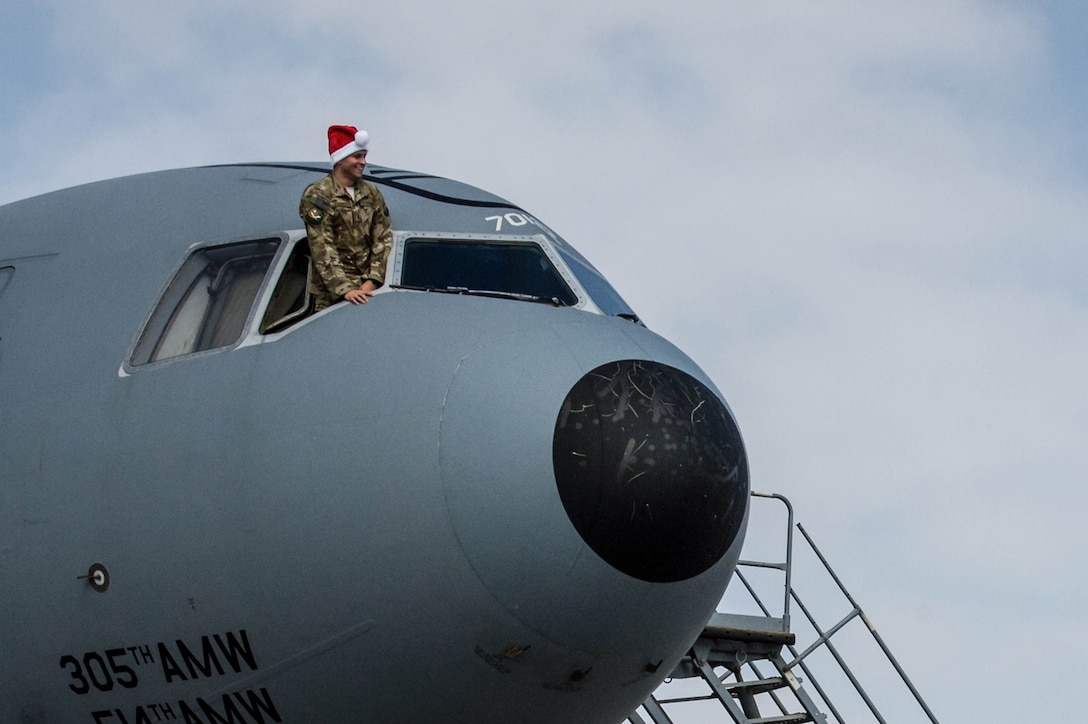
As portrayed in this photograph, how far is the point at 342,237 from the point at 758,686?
11078 millimetres

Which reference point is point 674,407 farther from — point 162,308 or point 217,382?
point 162,308

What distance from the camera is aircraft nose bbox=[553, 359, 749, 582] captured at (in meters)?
7.63

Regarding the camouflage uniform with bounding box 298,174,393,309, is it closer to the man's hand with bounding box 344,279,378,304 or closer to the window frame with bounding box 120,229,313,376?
the man's hand with bounding box 344,279,378,304

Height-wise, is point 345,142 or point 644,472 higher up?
point 345,142

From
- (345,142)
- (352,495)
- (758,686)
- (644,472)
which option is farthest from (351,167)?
(758,686)

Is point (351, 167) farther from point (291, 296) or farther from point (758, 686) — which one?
point (758, 686)

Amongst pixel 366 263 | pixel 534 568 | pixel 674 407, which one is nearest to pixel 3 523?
pixel 366 263

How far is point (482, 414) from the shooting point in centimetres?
770

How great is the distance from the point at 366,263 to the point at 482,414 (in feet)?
4.60

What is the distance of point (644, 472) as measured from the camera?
25.3ft

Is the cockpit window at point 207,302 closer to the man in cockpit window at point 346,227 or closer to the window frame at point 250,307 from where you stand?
the window frame at point 250,307

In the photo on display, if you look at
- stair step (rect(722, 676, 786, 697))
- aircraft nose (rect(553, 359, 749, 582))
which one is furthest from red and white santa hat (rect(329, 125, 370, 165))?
stair step (rect(722, 676, 786, 697))

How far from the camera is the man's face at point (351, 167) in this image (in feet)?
29.8

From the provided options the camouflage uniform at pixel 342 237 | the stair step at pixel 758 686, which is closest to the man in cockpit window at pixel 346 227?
the camouflage uniform at pixel 342 237
